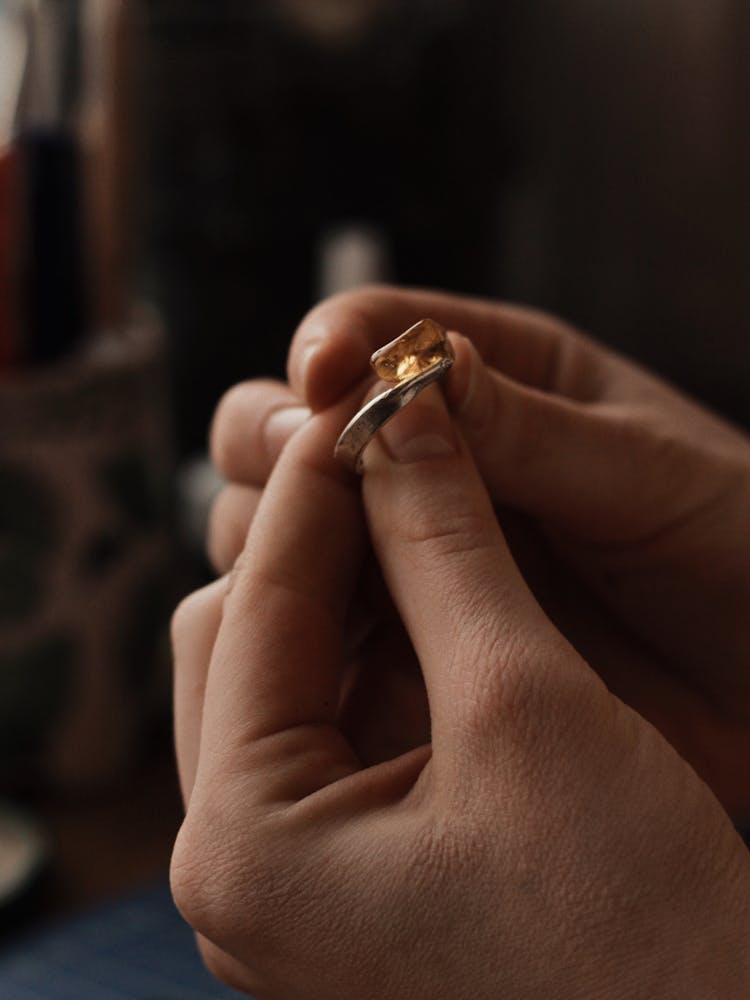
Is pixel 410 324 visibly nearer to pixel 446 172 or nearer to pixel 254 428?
pixel 254 428

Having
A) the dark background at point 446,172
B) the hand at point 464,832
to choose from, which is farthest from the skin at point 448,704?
the dark background at point 446,172

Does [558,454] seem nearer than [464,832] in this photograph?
No

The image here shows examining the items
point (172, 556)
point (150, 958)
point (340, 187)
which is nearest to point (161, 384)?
point (172, 556)

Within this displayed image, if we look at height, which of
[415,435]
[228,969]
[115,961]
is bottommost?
[115,961]

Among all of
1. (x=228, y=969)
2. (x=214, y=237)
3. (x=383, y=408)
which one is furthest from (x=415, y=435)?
(x=214, y=237)

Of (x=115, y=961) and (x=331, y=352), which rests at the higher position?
(x=331, y=352)

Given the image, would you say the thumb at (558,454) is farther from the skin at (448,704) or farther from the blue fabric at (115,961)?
the blue fabric at (115,961)

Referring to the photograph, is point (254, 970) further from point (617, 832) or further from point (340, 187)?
point (340, 187)
